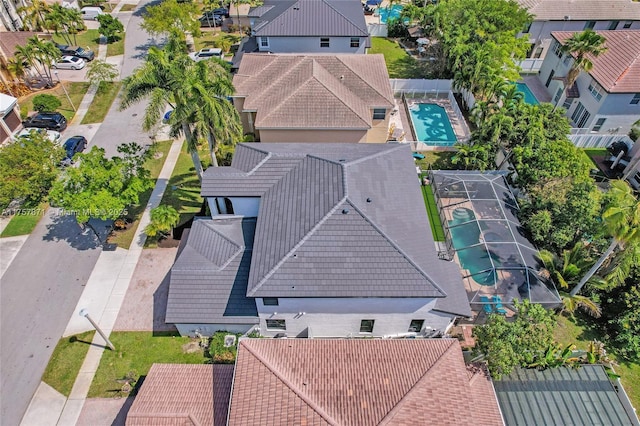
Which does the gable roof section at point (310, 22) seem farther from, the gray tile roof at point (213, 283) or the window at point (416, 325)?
the window at point (416, 325)

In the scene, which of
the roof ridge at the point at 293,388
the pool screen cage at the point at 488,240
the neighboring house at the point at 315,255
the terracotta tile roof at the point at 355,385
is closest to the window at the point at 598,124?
the pool screen cage at the point at 488,240

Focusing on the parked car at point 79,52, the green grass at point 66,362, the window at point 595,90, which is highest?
the window at point 595,90

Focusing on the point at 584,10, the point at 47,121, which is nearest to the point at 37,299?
the point at 47,121

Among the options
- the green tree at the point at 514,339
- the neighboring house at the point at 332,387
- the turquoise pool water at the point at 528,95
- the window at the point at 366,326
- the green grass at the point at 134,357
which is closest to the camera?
the neighboring house at the point at 332,387

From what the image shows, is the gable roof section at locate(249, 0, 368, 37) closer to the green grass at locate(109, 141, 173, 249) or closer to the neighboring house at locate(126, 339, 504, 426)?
the green grass at locate(109, 141, 173, 249)

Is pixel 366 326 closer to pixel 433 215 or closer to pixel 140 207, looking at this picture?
pixel 433 215

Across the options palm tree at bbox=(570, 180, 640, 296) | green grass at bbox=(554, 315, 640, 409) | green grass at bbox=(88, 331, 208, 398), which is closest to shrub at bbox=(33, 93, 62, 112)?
green grass at bbox=(88, 331, 208, 398)

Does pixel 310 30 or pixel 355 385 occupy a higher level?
pixel 310 30
